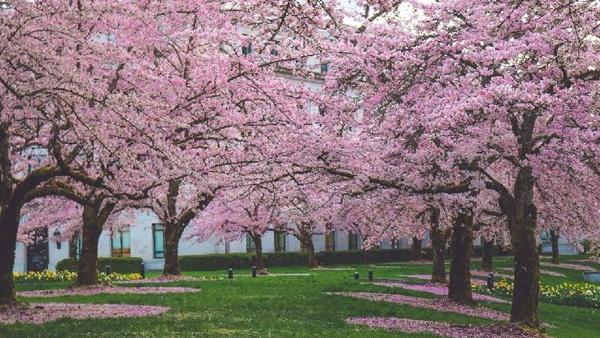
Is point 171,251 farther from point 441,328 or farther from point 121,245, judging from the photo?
point 121,245

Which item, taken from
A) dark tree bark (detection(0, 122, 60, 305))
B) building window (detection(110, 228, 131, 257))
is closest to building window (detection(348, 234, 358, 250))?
building window (detection(110, 228, 131, 257))

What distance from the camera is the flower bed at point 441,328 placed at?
15359 millimetres

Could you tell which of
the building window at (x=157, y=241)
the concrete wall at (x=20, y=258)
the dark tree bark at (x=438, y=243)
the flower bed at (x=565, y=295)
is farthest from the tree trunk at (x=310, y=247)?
the concrete wall at (x=20, y=258)

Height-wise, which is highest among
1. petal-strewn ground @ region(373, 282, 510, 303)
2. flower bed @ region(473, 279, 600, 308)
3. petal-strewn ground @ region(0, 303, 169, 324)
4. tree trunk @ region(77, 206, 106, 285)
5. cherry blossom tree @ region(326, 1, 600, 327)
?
cherry blossom tree @ region(326, 1, 600, 327)

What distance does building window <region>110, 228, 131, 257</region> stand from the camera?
55.9 metres

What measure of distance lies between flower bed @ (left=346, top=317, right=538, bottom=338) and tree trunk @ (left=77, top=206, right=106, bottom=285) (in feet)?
37.8

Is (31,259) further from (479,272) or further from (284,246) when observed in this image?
(479,272)

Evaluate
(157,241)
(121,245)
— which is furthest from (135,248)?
(157,241)

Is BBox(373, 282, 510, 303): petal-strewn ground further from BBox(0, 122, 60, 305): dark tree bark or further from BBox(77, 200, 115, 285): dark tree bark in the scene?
BBox(0, 122, 60, 305): dark tree bark

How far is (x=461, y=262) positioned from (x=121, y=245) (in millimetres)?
39351

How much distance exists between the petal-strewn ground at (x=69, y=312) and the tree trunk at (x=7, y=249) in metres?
0.50

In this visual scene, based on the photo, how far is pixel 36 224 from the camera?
40.6m

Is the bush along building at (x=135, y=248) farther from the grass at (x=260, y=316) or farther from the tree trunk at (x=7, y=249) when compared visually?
the tree trunk at (x=7, y=249)

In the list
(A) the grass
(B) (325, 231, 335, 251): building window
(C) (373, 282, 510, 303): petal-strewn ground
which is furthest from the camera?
(B) (325, 231, 335, 251): building window
